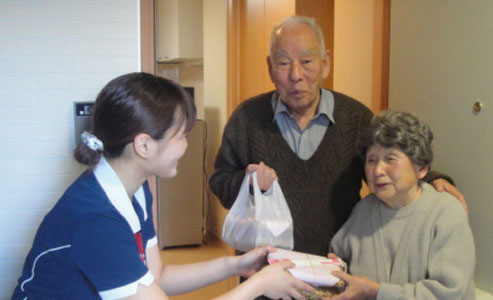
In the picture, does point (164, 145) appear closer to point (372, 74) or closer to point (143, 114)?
point (143, 114)

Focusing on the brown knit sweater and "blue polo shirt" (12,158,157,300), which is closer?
"blue polo shirt" (12,158,157,300)

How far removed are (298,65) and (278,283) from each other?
0.76 metres

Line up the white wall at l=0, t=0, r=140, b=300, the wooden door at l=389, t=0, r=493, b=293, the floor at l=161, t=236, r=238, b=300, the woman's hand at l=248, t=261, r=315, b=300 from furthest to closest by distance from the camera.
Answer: the floor at l=161, t=236, r=238, b=300
the white wall at l=0, t=0, r=140, b=300
the wooden door at l=389, t=0, r=493, b=293
the woman's hand at l=248, t=261, r=315, b=300

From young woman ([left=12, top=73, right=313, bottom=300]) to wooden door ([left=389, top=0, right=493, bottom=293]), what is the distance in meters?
0.86

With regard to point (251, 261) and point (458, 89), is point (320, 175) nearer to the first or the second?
point (251, 261)

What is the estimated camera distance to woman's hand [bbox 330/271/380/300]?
4.52ft

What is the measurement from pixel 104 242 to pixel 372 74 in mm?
1636

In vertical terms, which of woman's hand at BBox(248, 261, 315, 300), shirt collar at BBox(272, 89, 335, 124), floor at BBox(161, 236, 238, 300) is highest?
shirt collar at BBox(272, 89, 335, 124)

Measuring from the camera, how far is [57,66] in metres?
1.93

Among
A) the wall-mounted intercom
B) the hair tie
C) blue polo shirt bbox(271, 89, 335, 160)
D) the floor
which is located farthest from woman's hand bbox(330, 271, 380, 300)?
the floor

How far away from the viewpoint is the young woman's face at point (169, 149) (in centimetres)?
116

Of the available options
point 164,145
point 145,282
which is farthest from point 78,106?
point 145,282

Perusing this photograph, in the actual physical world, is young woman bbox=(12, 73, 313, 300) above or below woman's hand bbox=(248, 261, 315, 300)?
above

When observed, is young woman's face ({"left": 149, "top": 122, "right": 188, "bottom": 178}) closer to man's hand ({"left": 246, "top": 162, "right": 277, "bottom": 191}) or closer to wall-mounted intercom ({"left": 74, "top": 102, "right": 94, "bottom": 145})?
man's hand ({"left": 246, "top": 162, "right": 277, "bottom": 191})
